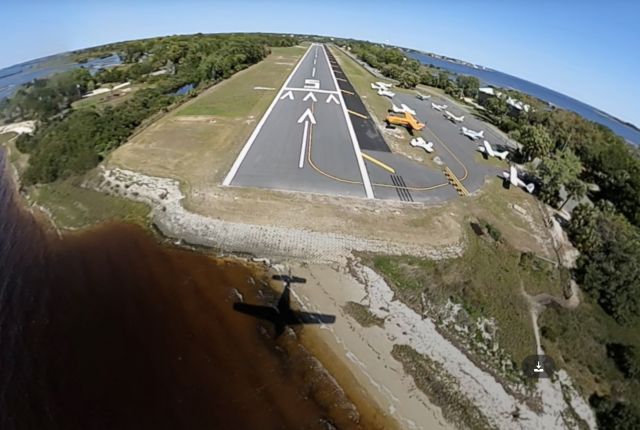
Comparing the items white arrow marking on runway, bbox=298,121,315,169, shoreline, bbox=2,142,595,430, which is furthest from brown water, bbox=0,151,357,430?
white arrow marking on runway, bbox=298,121,315,169

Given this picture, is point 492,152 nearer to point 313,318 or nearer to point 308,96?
point 308,96

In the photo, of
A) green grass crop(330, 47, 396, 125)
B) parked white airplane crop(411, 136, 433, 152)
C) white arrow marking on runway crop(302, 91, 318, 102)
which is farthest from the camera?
white arrow marking on runway crop(302, 91, 318, 102)

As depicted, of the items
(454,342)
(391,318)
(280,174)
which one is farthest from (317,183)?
(454,342)

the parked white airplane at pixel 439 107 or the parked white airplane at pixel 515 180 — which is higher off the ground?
the parked white airplane at pixel 439 107

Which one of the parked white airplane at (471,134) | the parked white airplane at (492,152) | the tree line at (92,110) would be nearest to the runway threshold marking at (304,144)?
the tree line at (92,110)

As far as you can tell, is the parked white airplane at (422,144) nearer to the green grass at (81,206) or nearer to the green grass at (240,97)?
the green grass at (240,97)

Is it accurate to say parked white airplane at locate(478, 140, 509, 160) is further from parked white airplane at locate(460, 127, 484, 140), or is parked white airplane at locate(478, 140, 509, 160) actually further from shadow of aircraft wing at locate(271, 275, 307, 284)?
shadow of aircraft wing at locate(271, 275, 307, 284)
